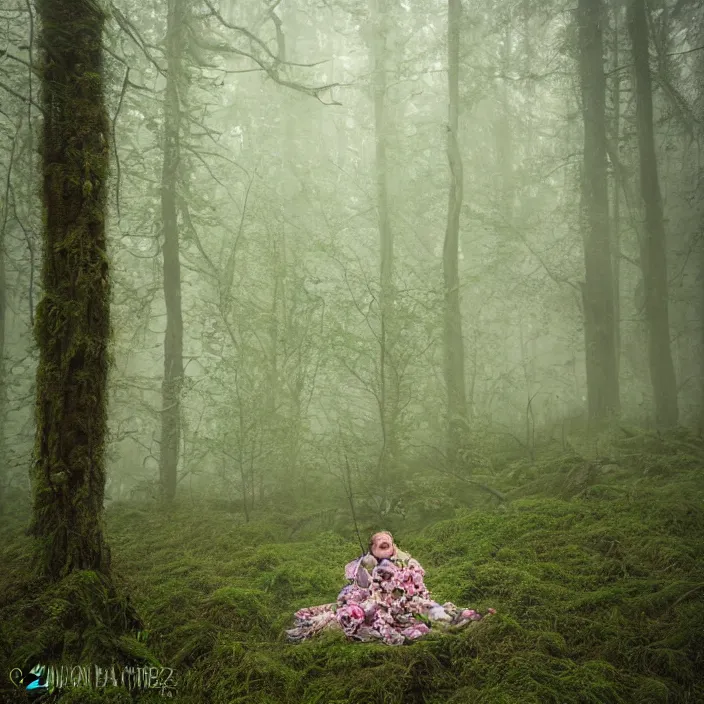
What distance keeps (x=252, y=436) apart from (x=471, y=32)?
11.7 m

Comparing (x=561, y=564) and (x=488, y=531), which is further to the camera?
(x=488, y=531)

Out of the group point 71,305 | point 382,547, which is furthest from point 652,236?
point 71,305

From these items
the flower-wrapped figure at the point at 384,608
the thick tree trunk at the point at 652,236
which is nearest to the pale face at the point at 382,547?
the flower-wrapped figure at the point at 384,608

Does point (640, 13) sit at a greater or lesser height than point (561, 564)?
greater

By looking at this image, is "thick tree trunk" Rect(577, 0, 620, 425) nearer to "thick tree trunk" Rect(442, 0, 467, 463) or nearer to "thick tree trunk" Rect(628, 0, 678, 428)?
"thick tree trunk" Rect(628, 0, 678, 428)

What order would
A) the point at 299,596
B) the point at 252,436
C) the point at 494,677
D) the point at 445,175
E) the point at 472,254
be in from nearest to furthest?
the point at 494,677
the point at 299,596
the point at 252,436
the point at 445,175
the point at 472,254

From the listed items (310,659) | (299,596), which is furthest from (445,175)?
(310,659)

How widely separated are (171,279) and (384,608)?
8.30m

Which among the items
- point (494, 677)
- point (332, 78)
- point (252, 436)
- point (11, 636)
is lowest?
point (494, 677)

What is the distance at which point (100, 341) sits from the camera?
4355 mm

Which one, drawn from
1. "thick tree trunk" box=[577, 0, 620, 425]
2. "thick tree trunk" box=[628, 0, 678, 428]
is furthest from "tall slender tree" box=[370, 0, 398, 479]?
"thick tree trunk" box=[628, 0, 678, 428]

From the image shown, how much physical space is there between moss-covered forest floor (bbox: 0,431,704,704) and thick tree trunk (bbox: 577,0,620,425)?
12.4 feet

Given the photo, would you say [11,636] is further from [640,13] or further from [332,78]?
[332,78]

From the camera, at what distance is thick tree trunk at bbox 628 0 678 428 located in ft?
41.3
